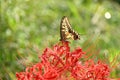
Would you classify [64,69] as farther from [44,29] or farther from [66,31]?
[44,29]

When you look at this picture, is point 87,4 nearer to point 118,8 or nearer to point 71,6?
point 118,8

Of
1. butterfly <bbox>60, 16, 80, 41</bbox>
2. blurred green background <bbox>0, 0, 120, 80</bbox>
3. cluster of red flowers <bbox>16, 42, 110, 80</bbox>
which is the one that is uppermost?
blurred green background <bbox>0, 0, 120, 80</bbox>

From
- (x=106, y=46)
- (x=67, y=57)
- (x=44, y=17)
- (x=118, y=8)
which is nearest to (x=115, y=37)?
(x=106, y=46)

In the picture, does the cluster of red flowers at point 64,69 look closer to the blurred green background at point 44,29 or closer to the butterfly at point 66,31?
the butterfly at point 66,31

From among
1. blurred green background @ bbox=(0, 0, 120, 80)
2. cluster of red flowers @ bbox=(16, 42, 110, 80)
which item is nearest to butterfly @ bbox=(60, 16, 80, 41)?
cluster of red flowers @ bbox=(16, 42, 110, 80)

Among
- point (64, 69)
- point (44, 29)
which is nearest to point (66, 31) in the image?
point (64, 69)

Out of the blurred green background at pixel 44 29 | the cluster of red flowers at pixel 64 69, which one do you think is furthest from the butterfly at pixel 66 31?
the blurred green background at pixel 44 29

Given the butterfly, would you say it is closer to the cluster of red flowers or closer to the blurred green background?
the cluster of red flowers

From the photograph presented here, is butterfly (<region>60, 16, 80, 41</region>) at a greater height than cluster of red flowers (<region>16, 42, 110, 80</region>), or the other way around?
butterfly (<region>60, 16, 80, 41</region>)
